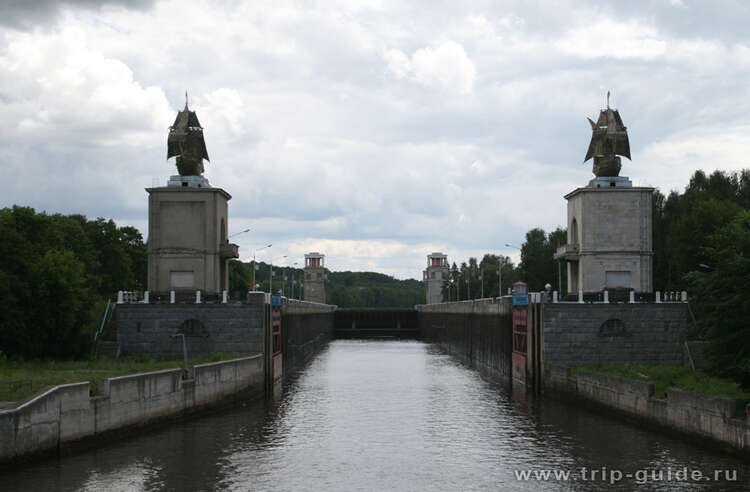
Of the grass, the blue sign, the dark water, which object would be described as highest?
the blue sign

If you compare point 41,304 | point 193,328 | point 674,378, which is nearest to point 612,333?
point 674,378

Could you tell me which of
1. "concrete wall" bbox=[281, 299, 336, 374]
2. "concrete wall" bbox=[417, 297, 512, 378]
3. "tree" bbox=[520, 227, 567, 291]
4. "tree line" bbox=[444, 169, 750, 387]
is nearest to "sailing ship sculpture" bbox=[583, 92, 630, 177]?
"tree line" bbox=[444, 169, 750, 387]

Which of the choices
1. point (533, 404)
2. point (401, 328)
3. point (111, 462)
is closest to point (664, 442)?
point (533, 404)

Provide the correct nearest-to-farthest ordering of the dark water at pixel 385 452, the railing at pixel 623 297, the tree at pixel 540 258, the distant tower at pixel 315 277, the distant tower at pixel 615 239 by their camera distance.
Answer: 1. the dark water at pixel 385 452
2. the railing at pixel 623 297
3. the distant tower at pixel 615 239
4. the tree at pixel 540 258
5. the distant tower at pixel 315 277

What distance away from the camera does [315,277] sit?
19200 centimetres

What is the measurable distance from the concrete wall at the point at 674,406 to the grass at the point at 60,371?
62.8 feet

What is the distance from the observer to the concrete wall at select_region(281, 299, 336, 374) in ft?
227

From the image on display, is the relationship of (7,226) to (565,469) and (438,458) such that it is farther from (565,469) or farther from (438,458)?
(565,469)

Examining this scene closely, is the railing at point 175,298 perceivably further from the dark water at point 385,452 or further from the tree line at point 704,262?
the tree line at point 704,262

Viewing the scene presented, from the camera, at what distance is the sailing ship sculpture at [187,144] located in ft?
215

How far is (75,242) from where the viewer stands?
87250 millimetres

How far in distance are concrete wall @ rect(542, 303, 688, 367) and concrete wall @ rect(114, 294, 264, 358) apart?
1718 centimetres

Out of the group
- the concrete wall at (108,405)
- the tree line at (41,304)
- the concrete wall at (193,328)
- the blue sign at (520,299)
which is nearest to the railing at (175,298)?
the concrete wall at (193,328)

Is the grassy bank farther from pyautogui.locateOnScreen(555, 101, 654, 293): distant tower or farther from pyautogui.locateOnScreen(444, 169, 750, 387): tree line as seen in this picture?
pyautogui.locateOnScreen(555, 101, 654, 293): distant tower
